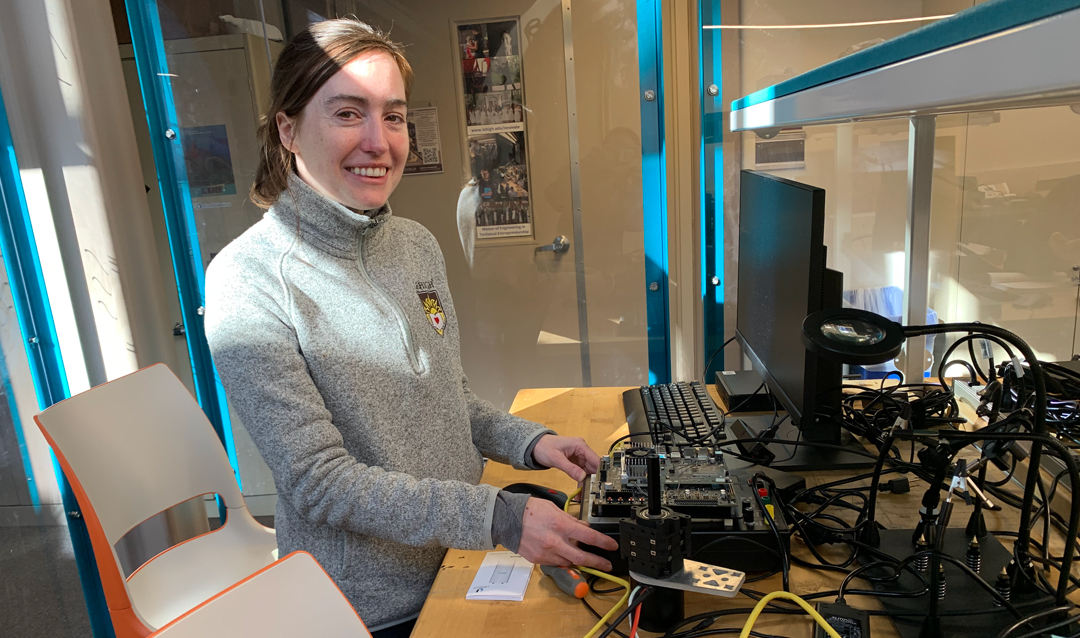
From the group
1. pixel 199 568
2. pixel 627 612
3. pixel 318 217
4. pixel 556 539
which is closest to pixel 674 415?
pixel 556 539

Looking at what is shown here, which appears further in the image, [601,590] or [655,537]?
[601,590]

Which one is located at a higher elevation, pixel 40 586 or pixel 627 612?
pixel 627 612

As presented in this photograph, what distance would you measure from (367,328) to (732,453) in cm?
70

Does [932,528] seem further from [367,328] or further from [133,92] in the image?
[133,92]

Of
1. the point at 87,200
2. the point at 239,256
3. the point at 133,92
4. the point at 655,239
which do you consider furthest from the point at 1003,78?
the point at 133,92

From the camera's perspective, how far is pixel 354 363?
3.76ft

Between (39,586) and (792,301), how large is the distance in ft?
8.14

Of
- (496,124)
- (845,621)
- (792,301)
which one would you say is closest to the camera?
(845,621)

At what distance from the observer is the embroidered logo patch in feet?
4.32

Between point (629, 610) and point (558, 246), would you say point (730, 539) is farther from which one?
point (558, 246)

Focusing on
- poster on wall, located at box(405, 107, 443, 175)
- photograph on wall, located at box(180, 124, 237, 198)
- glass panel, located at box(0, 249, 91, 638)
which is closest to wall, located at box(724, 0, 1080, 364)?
poster on wall, located at box(405, 107, 443, 175)

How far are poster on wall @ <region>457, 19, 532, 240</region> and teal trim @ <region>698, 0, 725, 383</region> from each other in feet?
2.21

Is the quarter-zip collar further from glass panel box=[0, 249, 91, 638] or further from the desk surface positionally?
glass panel box=[0, 249, 91, 638]

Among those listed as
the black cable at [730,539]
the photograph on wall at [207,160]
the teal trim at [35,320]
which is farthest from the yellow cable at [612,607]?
the photograph on wall at [207,160]
